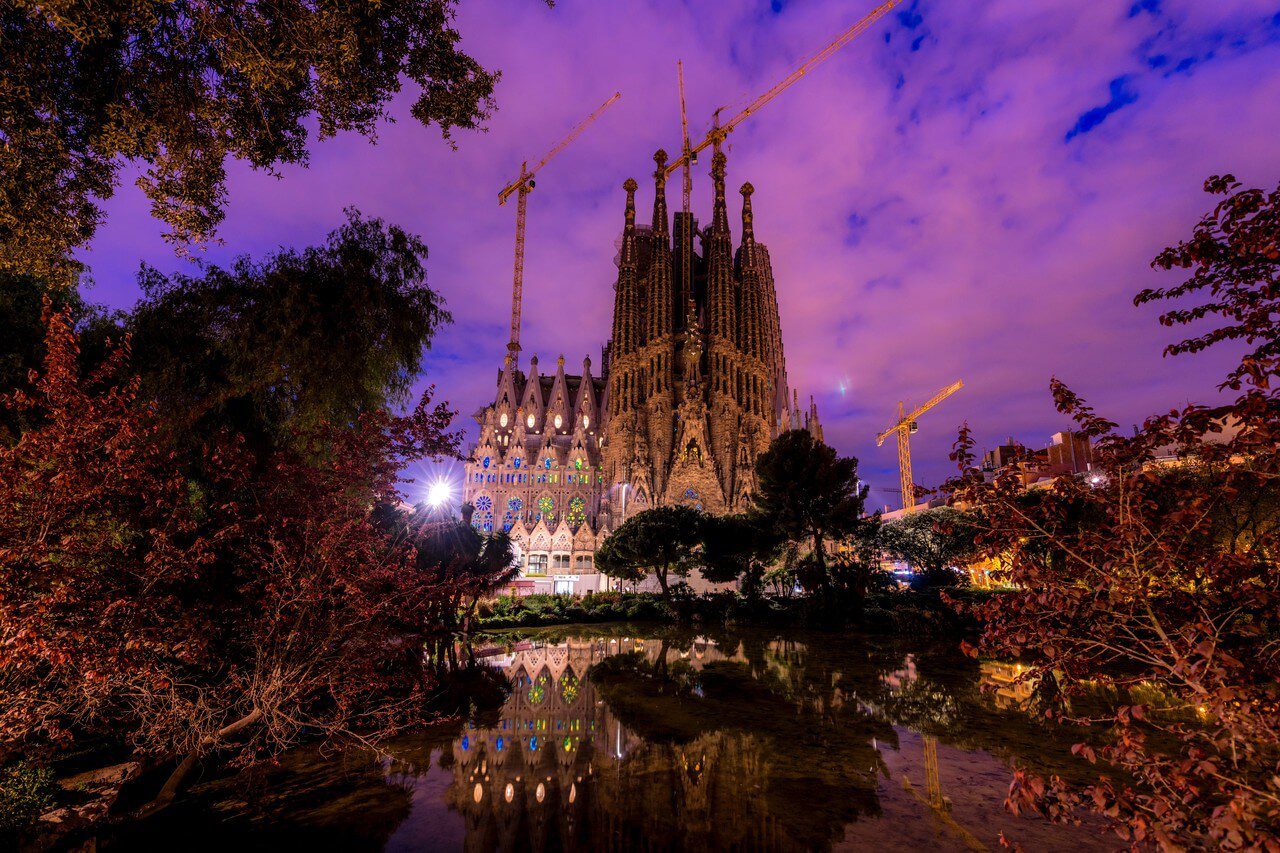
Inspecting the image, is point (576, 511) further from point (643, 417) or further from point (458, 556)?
point (458, 556)

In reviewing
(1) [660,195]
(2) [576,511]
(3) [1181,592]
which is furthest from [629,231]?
(3) [1181,592]

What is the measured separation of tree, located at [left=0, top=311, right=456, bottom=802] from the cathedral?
43.3m

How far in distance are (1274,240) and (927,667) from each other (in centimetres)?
1571

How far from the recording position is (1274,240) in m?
3.04

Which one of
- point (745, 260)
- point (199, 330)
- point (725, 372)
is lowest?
point (199, 330)

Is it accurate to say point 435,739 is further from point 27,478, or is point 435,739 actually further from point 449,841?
point 27,478

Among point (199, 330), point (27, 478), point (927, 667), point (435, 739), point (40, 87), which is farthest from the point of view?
point (927, 667)

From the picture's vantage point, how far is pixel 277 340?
11.2 metres

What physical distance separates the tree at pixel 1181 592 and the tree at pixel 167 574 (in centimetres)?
657

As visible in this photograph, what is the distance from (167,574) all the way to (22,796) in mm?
3142

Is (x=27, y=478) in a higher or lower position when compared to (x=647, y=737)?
higher

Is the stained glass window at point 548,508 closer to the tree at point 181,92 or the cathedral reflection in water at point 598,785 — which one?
the cathedral reflection in water at point 598,785

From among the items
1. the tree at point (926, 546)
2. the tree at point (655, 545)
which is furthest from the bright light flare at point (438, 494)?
the tree at point (926, 546)

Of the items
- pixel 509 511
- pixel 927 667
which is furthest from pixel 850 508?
pixel 509 511
